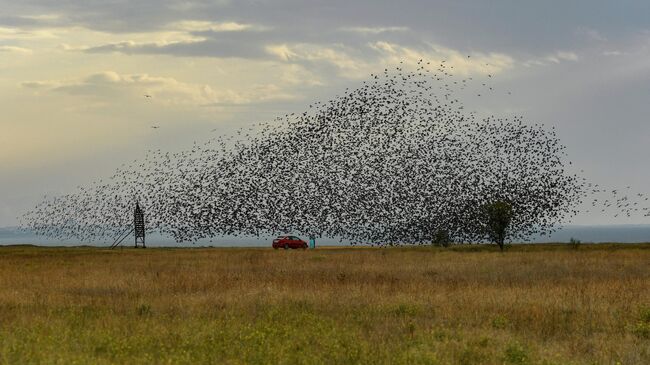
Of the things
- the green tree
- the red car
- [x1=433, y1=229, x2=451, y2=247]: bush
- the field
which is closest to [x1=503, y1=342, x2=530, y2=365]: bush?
the field

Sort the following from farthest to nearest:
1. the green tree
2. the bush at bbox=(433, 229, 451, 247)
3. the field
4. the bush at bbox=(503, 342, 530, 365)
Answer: the bush at bbox=(433, 229, 451, 247)
the green tree
the field
the bush at bbox=(503, 342, 530, 365)

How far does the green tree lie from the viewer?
75.8 meters

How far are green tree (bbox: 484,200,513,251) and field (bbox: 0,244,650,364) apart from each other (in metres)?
34.4

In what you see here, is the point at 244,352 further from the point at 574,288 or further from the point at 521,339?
the point at 574,288

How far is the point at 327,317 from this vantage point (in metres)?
22.3

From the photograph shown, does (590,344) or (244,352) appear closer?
(244,352)

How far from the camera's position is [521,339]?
19.1m

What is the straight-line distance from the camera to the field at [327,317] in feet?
54.4

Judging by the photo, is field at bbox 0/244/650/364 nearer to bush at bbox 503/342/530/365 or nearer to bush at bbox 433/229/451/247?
bush at bbox 503/342/530/365

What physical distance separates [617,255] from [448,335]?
4023 centimetres

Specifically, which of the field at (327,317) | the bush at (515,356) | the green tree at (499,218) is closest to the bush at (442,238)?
the green tree at (499,218)

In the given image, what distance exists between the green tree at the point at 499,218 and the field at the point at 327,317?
34441mm

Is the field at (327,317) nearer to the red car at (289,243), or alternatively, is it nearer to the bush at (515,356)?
the bush at (515,356)

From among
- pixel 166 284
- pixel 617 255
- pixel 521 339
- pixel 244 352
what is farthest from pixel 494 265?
pixel 244 352
